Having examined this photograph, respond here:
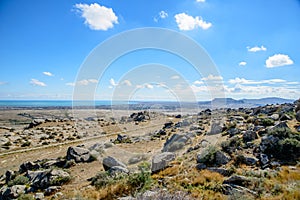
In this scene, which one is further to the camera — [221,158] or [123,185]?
[221,158]

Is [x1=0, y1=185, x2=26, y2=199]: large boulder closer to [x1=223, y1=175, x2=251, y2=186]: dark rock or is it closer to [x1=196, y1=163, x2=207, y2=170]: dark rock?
[x1=196, y1=163, x2=207, y2=170]: dark rock

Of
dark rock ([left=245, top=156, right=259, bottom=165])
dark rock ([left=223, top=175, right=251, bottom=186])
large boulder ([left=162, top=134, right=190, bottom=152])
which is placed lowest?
large boulder ([left=162, top=134, right=190, bottom=152])

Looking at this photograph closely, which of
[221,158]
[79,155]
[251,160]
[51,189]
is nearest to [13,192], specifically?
[51,189]

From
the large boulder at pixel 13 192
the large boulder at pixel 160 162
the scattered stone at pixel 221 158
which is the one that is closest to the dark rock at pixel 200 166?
the scattered stone at pixel 221 158

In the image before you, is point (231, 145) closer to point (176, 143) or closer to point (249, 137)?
point (249, 137)

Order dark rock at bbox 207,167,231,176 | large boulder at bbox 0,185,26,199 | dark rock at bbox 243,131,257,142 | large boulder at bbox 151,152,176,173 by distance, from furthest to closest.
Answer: dark rock at bbox 243,131,257,142
large boulder at bbox 151,152,176,173
large boulder at bbox 0,185,26,199
dark rock at bbox 207,167,231,176

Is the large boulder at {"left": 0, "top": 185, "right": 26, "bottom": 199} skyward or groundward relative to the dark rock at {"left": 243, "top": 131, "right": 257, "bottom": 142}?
groundward

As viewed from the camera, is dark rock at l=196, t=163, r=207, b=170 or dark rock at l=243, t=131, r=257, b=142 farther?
dark rock at l=243, t=131, r=257, b=142

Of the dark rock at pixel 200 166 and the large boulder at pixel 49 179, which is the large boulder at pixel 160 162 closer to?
the dark rock at pixel 200 166

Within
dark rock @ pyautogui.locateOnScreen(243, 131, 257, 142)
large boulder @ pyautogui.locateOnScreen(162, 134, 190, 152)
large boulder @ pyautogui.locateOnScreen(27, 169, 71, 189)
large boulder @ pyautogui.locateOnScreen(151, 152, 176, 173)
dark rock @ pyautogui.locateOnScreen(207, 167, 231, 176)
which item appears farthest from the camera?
large boulder @ pyautogui.locateOnScreen(162, 134, 190, 152)

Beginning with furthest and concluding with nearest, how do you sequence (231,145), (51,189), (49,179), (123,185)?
(231,145) → (49,179) → (51,189) → (123,185)

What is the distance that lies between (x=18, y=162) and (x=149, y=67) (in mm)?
16393

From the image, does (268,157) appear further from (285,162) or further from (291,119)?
(291,119)

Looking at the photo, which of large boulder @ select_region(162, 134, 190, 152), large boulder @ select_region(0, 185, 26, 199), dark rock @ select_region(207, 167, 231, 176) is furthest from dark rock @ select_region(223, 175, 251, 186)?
large boulder @ select_region(162, 134, 190, 152)
